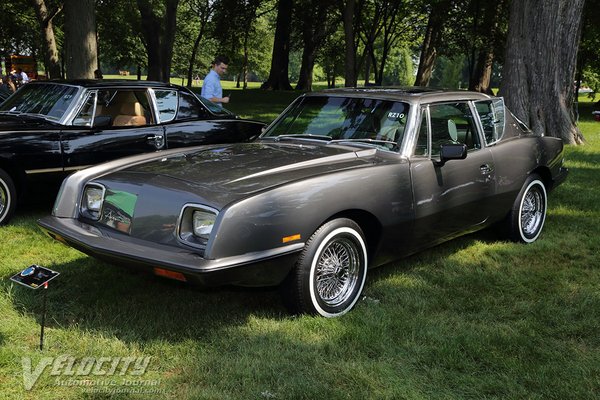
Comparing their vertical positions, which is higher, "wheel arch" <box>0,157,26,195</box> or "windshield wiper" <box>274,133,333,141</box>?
"windshield wiper" <box>274,133,333,141</box>

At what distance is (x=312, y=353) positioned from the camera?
136 inches

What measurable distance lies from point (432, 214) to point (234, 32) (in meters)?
28.1

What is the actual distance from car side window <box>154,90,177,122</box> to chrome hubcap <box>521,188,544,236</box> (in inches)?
162

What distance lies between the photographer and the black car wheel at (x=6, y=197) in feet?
19.4

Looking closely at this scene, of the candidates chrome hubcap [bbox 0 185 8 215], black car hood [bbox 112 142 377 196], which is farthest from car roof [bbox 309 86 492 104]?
chrome hubcap [bbox 0 185 8 215]

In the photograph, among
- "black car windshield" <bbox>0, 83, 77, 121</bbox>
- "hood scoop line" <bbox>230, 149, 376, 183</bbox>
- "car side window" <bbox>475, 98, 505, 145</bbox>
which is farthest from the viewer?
"black car windshield" <bbox>0, 83, 77, 121</bbox>

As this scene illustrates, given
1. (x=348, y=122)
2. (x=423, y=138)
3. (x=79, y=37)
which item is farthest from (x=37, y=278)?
(x=79, y=37)

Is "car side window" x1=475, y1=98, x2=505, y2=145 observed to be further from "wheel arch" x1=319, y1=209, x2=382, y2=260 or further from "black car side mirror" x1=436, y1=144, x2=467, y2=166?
"wheel arch" x1=319, y1=209, x2=382, y2=260

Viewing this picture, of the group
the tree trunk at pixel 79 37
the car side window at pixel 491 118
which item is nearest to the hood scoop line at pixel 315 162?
the car side window at pixel 491 118

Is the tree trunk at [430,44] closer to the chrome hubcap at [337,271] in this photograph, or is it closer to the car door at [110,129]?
the car door at [110,129]

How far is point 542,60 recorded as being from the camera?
10.5m

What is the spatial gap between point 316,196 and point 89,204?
165 centimetres

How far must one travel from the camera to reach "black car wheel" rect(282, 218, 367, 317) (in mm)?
3752

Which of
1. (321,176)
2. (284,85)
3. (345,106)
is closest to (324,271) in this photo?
(321,176)
